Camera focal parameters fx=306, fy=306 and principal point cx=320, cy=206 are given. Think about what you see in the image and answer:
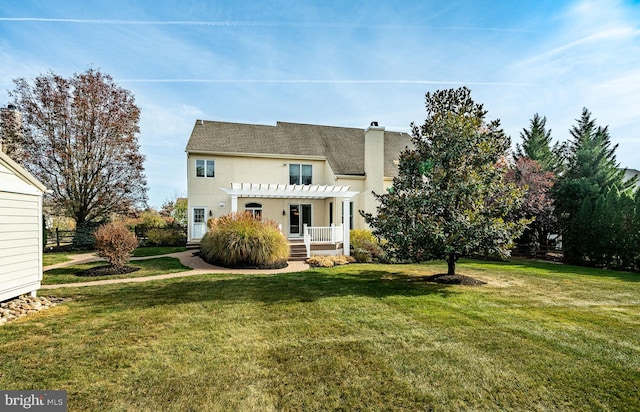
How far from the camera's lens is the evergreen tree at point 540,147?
2184 cm

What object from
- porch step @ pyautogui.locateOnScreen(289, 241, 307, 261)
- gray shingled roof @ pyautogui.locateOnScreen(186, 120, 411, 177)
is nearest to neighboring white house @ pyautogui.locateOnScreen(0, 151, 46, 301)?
porch step @ pyautogui.locateOnScreen(289, 241, 307, 261)

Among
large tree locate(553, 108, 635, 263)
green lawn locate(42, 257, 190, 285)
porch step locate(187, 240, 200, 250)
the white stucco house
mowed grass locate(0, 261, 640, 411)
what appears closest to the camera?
mowed grass locate(0, 261, 640, 411)

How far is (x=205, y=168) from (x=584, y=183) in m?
22.9

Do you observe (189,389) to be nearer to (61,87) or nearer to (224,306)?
(224,306)

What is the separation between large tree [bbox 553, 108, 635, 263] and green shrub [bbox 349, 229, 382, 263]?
10.9 meters

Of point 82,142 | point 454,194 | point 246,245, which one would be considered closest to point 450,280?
point 454,194

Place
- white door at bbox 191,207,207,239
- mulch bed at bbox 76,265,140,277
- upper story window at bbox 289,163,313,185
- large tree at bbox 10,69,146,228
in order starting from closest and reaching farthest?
mulch bed at bbox 76,265,140,277 < large tree at bbox 10,69,146,228 < white door at bbox 191,207,207,239 < upper story window at bbox 289,163,313,185

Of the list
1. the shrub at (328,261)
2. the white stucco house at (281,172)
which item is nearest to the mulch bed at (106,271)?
the shrub at (328,261)

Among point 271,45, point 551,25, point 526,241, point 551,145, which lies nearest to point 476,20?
point 551,25

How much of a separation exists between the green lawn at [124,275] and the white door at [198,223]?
16.0ft

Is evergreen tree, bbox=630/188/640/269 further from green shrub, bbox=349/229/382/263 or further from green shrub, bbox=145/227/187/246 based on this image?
green shrub, bbox=145/227/187/246

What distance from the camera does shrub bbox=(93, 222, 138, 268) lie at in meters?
10.5

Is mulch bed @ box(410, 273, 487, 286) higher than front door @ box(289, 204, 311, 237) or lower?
lower

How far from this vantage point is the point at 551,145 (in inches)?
936
